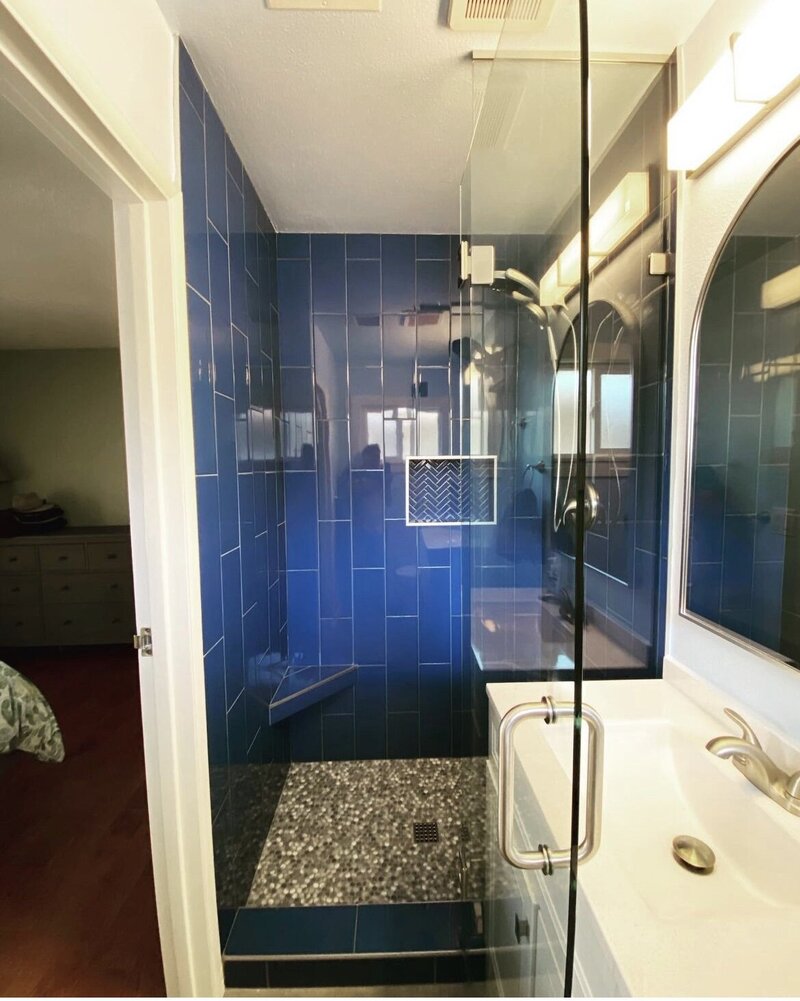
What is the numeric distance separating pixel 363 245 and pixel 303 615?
1769 millimetres

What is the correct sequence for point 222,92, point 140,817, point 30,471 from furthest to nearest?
point 30,471, point 140,817, point 222,92

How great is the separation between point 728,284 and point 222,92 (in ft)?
4.64

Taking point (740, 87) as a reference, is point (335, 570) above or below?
below

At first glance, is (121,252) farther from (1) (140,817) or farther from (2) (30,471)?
(2) (30,471)

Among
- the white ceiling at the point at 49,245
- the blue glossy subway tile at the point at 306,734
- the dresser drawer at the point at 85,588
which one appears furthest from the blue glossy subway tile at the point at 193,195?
the dresser drawer at the point at 85,588

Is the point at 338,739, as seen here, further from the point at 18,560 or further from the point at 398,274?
the point at 18,560

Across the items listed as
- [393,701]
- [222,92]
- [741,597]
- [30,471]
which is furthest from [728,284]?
[30,471]

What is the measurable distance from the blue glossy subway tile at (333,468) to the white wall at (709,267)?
1.31 metres

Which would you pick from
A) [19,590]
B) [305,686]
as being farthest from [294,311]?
[19,590]

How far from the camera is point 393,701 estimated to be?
2.01 m

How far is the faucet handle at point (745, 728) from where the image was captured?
0.80m

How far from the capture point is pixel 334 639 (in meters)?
2.00

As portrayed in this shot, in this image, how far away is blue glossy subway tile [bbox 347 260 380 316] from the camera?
6.21ft

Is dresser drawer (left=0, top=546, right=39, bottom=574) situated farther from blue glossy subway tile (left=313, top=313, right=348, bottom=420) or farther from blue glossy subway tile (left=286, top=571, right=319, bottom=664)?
blue glossy subway tile (left=313, top=313, right=348, bottom=420)
